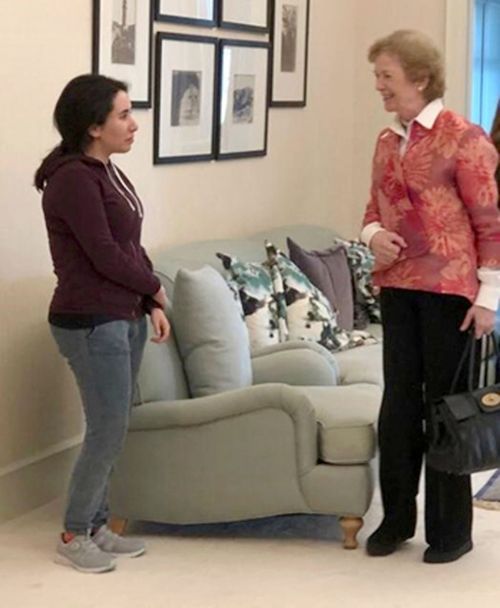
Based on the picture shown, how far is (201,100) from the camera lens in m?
4.81

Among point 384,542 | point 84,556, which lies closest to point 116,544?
point 84,556

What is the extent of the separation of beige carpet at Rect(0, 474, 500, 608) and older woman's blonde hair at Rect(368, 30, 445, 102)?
4.37 ft

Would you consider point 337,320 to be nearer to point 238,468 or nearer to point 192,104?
point 192,104

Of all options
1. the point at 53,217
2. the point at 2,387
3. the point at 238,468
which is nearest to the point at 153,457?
the point at 238,468

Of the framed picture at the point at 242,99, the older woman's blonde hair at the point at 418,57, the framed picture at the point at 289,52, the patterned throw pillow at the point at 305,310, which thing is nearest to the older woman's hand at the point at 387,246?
A: the older woman's blonde hair at the point at 418,57

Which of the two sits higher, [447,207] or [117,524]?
[447,207]

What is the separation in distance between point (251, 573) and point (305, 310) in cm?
129

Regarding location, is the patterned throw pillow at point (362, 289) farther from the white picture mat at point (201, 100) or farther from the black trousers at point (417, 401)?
the black trousers at point (417, 401)

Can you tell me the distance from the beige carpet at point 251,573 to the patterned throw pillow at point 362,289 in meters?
1.36

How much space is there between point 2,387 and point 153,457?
1.74ft

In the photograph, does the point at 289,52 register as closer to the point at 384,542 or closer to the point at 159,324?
the point at 159,324

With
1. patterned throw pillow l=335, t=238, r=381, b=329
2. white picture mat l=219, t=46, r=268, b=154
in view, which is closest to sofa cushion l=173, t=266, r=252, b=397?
white picture mat l=219, t=46, r=268, b=154

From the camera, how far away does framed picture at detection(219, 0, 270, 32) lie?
4.89 m

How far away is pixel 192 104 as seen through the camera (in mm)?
4746
